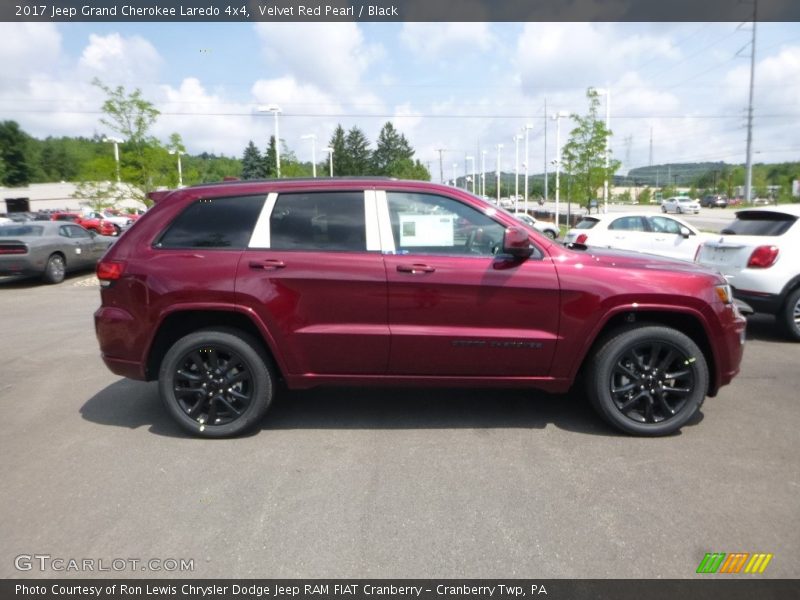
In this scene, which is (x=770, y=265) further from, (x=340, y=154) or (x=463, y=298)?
(x=340, y=154)

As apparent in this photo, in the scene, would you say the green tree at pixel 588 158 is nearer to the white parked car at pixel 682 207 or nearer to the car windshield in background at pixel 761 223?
the car windshield in background at pixel 761 223

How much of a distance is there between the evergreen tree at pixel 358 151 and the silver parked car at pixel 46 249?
8937cm

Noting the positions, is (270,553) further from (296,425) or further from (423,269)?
(423,269)

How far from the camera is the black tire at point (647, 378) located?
4.16 metres

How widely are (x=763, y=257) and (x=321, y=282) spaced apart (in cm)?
585

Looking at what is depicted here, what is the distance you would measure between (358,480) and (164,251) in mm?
2180

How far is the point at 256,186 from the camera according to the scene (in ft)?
14.3

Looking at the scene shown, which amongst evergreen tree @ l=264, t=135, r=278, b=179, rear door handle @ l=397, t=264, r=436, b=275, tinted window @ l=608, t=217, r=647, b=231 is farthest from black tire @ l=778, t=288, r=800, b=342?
evergreen tree @ l=264, t=135, r=278, b=179

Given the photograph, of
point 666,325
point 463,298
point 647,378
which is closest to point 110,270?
point 463,298

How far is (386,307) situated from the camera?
13.5 feet

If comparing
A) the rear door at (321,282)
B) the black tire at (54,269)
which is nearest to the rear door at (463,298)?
the rear door at (321,282)

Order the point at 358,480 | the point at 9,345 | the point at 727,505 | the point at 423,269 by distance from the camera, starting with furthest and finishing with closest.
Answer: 1. the point at 9,345
2. the point at 423,269
3. the point at 358,480
4. the point at 727,505

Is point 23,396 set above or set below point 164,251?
below
